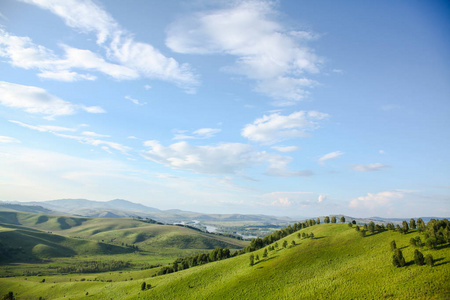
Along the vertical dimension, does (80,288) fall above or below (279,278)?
below

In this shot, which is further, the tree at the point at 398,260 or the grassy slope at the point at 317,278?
the tree at the point at 398,260

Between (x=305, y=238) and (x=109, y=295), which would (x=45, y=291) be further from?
(x=305, y=238)

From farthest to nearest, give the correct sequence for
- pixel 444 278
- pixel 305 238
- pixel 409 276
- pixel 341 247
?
pixel 305 238
pixel 341 247
pixel 409 276
pixel 444 278

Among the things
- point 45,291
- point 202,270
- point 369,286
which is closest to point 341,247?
point 369,286

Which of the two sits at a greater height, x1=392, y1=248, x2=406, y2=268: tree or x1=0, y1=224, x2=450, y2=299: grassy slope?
x1=392, y1=248, x2=406, y2=268: tree

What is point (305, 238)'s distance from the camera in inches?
3898

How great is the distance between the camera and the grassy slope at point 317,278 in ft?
154

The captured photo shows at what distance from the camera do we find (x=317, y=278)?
61281 mm

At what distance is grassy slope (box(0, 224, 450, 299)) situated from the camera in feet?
154

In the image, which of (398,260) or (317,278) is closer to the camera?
(398,260)

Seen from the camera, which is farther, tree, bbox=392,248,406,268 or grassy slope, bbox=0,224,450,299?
tree, bbox=392,248,406,268

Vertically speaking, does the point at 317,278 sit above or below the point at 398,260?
below

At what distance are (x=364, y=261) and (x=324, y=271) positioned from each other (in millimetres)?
11295

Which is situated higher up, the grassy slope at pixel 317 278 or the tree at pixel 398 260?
the tree at pixel 398 260
